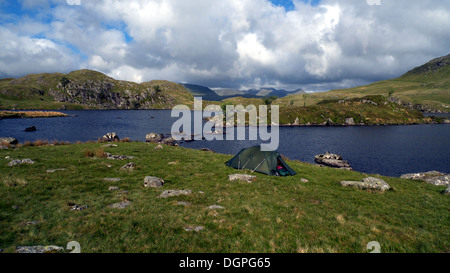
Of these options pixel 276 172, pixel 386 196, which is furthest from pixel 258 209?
pixel 386 196

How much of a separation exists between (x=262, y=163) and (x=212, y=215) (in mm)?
12794

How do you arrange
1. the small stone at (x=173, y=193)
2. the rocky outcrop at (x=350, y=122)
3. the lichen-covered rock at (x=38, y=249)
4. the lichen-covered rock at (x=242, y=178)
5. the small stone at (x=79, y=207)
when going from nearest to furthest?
the lichen-covered rock at (x=38, y=249) → the small stone at (x=79, y=207) → the small stone at (x=173, y=193) → the lichen-covered rock at (x=242, y=178) → the rocky outcrop at (x=350, y=122)

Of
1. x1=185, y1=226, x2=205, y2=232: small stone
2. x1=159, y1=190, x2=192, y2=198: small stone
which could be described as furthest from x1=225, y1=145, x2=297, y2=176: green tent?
x1=185, y1=226, x2=205, y2=232: small stone

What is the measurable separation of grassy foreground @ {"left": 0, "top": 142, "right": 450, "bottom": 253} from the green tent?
2.74 m

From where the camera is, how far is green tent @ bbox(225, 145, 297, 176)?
76.6ft

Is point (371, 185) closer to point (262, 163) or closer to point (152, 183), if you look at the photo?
point (262, 163)

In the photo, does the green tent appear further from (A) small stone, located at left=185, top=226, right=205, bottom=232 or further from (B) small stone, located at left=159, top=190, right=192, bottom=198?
(A) small stone, located at left=185, top=226, right=205, bottom=232

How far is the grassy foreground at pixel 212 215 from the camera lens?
29.3 ft

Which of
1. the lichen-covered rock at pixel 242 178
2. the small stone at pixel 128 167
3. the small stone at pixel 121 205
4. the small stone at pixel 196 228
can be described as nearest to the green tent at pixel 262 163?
the lichen-covered rock at pixel 242 178

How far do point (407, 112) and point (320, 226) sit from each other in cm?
20838

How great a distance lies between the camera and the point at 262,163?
23.8 metres

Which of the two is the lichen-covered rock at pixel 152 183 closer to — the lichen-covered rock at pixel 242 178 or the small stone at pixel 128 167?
the small stone at pixel 128 167

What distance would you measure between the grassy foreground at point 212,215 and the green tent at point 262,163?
Answer: 8.98 ft
